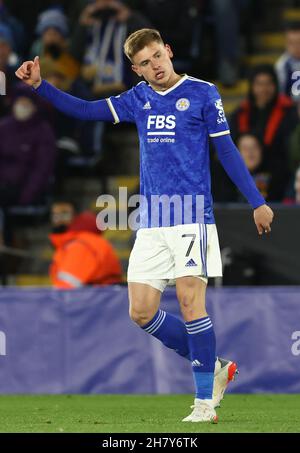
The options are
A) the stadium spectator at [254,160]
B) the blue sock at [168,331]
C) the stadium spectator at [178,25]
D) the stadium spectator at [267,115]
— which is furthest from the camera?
the stadium spectator at [178,25]

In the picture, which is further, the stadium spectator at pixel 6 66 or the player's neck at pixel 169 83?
the stadium spectator at pixel 6 66

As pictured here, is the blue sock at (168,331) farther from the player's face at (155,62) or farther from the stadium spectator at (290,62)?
the stadium spectator at (290,62)

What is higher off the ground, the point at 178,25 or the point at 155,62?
the point at 178,25

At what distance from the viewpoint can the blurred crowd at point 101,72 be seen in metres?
13.4

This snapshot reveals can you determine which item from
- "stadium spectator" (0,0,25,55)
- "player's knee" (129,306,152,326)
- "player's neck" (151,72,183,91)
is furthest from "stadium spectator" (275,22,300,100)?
"player's knee" (129,306,152,326)

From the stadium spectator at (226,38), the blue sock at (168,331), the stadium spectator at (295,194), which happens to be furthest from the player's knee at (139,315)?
the stadium spectator at (226,38)

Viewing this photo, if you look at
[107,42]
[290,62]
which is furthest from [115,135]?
[290,62]

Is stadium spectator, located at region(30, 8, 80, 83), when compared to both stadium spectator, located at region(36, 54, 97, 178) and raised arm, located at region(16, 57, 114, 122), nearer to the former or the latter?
stadium spectator, located at region(36, 54, 97, 178)

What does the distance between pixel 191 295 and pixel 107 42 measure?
7.21m

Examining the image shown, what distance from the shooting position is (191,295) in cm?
796

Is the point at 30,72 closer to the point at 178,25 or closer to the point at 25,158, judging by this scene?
the point at 25,158

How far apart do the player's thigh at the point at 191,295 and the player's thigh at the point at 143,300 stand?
6.3 inches

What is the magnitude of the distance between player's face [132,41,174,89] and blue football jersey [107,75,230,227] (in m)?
0.11

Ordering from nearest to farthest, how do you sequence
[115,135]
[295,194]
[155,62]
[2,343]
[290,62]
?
1. [155,62]
2. [2,343]
3. [295,194]
4. [290,62]
5. [115,135]
